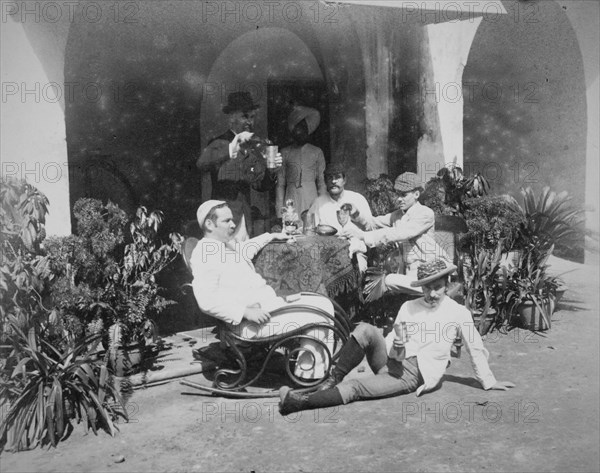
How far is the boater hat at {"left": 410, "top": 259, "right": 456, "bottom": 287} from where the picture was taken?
17.0 ft

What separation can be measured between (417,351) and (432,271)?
0.63 metres

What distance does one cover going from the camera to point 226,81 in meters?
9.49

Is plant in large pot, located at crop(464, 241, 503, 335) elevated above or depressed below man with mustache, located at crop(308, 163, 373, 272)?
below

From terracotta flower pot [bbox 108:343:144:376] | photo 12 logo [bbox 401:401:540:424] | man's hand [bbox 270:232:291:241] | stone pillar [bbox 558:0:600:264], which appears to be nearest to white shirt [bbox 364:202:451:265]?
man's hand [bbox 270:232:291:241]

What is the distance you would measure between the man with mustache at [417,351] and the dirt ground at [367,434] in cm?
12

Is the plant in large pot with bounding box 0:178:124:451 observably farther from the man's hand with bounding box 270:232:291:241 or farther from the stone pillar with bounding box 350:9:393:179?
the stone pillar with bounding box 350:9:393:179

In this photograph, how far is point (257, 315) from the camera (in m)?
5.22

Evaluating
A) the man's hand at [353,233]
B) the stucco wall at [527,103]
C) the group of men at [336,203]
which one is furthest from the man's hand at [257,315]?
the stucco wall at [527,103]

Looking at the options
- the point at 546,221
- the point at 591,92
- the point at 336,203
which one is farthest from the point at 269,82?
the point at 591,92

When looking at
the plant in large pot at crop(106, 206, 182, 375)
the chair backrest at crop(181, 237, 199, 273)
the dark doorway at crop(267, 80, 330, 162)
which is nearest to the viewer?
the plant in large pot at crop(106, 206, 182, 375)

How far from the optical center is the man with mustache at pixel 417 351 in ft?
16.9

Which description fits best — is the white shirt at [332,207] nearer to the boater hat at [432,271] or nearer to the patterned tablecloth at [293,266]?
the patterned tablecloth at [293,266]

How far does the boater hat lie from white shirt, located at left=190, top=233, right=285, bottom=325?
1162 millimetres

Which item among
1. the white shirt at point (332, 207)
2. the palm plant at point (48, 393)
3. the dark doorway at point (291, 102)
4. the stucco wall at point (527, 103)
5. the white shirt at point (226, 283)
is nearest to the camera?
the palm plant at point (48, 393)
